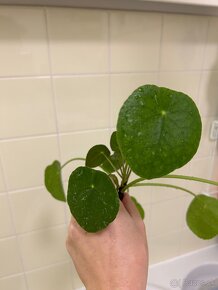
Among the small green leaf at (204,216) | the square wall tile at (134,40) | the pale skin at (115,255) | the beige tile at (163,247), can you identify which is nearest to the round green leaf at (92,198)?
the pale skin at (115,255)

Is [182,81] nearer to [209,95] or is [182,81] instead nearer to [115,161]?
[209,95]

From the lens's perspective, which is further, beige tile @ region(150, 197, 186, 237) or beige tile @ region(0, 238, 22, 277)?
beige tile @ region(150, 197, 186, 237)

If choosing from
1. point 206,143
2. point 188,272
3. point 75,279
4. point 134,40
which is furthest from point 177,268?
point 134,40

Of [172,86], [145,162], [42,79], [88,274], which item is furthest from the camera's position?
[172,86]

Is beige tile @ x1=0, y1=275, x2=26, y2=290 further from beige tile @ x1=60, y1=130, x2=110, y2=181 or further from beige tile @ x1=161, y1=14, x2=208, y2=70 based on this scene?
beige tile @ x1=161, y1=14, x2=208, y2=70

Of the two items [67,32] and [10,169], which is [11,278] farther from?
[67,32]

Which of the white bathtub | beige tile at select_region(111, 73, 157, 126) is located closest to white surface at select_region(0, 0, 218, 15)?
beige tile at select_region(111, 73, 157, 126)

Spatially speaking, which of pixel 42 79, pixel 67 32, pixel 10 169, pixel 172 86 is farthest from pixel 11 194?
pixel 172 86

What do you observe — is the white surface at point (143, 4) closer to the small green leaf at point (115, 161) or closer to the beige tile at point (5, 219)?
the small green leaf at point (115, 161)
